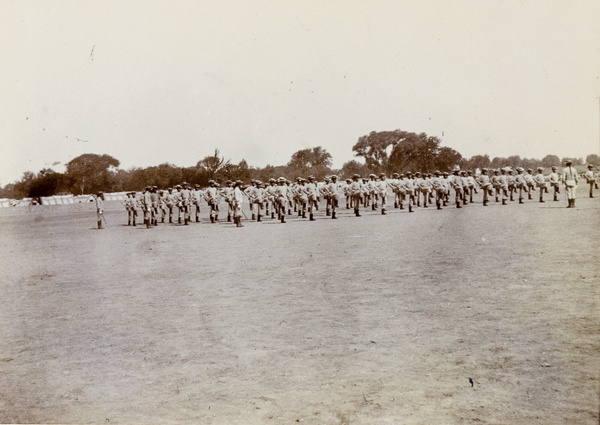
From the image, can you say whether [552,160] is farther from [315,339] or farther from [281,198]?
[315,339]

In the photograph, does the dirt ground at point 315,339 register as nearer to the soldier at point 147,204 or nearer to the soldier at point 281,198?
the soldier at point 281,198

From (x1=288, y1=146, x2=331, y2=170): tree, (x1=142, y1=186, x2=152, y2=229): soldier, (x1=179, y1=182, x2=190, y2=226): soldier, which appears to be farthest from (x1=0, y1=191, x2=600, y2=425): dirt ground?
(x1=288, y1=146, x2=331, y2=170): tree

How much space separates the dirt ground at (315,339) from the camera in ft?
13.7

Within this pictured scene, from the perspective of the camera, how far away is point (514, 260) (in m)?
9.40

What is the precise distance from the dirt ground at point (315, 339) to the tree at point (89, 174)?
154 feet

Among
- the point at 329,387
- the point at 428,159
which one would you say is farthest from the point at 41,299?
the point at 428,159

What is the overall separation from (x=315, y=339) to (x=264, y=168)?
46898 millimetres

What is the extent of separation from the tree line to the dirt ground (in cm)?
3076

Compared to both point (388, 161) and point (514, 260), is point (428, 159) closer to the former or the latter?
point (388, 161)

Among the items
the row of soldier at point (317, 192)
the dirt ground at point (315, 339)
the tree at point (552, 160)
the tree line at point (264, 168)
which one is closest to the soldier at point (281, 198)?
the row of soldier at point (317, 192)

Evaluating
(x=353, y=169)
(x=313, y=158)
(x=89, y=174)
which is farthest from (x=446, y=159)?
(x=89, y=174)

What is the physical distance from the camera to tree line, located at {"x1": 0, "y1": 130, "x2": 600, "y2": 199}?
4206 cm

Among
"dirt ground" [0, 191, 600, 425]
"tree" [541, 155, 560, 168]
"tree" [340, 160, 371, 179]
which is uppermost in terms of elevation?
"tree" [340, 160, 371, 179]

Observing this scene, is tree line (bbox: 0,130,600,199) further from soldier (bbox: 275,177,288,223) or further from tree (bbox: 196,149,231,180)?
soldier (bbox: 275,177,288,223)
